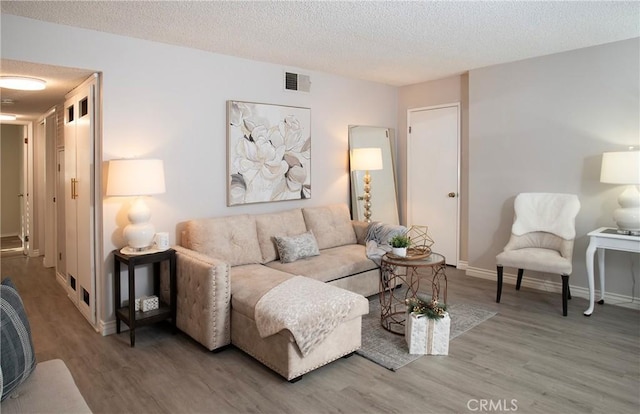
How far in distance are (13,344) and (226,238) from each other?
87.4 inches

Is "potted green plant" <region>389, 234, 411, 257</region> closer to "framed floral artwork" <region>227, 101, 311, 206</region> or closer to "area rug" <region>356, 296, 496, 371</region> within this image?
"area rug" <region>356, 296, 496, 371</region>

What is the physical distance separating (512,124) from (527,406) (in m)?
3.29

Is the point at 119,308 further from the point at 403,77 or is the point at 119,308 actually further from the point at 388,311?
the point at 403,77

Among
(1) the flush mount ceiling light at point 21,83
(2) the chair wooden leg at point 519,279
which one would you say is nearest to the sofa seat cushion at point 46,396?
(1) the flush mount ceiling light at point 21,83

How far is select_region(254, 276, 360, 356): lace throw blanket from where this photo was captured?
2639 mm

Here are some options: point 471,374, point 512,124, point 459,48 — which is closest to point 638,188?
point 512,124

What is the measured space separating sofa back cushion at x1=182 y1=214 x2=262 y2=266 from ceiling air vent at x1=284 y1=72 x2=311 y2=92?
160 centimetres

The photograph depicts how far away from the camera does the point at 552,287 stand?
4.53 metres

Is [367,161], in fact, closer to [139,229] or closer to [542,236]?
[542,236]

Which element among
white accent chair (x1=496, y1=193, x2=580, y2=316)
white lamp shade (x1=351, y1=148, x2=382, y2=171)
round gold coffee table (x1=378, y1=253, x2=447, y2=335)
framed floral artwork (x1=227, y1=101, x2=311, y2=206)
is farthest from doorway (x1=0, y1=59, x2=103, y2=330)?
white accent chair (x1=496, y1=193, x2=580, y2=316)

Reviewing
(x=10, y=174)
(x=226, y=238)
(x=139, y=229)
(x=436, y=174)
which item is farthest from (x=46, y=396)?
(x=10, y=174)

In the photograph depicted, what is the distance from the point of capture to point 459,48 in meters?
4.12

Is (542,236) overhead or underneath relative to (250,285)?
overhead

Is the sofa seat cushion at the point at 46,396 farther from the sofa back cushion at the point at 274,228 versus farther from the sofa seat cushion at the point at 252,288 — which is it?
the sofa back cushion at the point at 274,228
